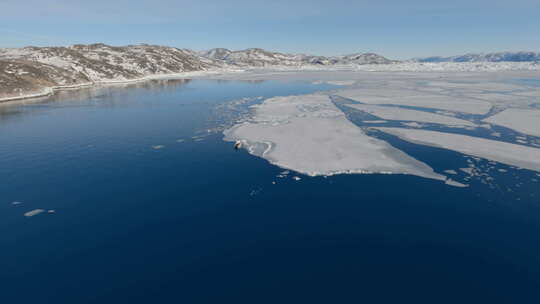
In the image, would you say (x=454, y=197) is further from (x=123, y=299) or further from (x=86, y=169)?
(x=86, y=169)

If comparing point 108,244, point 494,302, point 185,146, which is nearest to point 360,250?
point 494,302

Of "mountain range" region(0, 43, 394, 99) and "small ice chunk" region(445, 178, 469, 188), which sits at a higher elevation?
"mountain range" region(0, 43, 394, 99)

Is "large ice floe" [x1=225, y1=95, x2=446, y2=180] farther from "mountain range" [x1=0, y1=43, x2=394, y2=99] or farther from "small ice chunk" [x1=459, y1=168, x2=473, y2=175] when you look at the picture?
"mountain range" [x1=0, y1=43, x2=394, y2=99]

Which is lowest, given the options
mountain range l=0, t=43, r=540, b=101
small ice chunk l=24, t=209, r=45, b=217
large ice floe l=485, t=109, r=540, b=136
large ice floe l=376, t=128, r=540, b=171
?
small ice chunk l=24, t=209, r=45, b=217

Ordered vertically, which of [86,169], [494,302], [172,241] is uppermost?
[86,169]

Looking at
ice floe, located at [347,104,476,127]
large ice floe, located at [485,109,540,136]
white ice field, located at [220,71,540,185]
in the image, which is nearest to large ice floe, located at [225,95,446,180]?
white ice field, located at [220,71,540,185]

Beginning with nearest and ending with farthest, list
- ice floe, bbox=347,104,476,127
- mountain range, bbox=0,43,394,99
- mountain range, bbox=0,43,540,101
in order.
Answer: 1. ice floe, bbox=347,104,476,127
2. mountain range, bbox=0,43,540,101
3. mountain range, bbox=0,43,394,99

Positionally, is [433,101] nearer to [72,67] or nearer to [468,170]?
[468,170]
